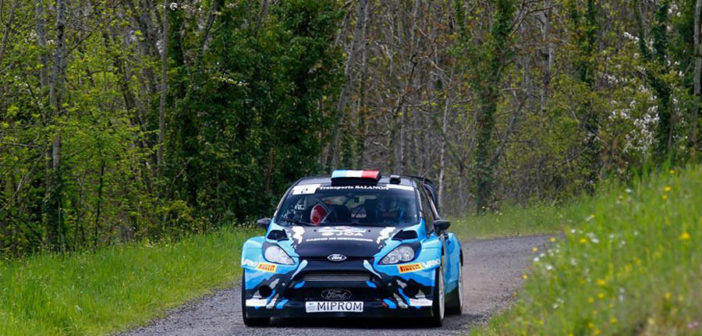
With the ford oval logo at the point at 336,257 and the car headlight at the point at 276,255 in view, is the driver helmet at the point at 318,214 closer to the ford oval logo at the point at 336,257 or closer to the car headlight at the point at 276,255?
the car headlight at the point at 276,255

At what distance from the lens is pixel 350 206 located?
13875 millimetres

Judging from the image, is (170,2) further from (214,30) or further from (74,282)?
(74,282)

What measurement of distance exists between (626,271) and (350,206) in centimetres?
619

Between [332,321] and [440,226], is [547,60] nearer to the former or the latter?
[440,226]

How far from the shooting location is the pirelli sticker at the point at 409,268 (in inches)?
494

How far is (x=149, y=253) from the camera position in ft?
64.8

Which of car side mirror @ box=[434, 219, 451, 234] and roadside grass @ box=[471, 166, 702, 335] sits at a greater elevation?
roadside grass @ box=[471, 166, 702, 335]

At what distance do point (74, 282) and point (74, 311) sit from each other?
2565 mm

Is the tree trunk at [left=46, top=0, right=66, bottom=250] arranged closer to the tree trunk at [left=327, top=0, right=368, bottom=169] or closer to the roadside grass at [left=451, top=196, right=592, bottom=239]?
the roadside grass at [left=451, top=196, right=592, bottom=239]

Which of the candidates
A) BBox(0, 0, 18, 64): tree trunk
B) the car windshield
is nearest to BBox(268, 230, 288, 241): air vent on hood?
the car windshield

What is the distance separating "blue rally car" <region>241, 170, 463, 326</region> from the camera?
490 inches

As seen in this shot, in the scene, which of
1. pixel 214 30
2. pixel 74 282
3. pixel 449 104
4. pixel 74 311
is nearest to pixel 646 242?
pixel 74 311

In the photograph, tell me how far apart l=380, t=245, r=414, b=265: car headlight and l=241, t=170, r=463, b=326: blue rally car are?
0.01 meters

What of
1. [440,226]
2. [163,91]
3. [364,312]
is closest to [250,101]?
[163,91]
